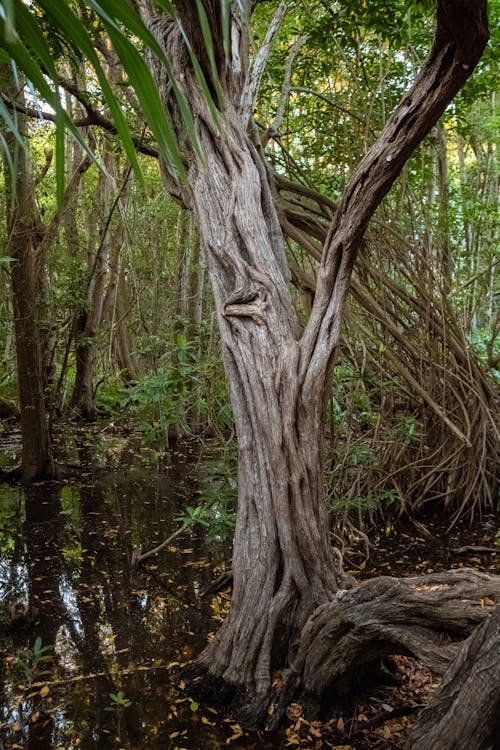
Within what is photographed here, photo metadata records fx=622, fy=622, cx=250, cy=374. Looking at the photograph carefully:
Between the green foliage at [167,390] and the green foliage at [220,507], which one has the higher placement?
the green foliage at [167,390]

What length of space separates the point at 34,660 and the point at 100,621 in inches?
18.7

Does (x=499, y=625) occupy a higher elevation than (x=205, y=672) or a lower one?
higher

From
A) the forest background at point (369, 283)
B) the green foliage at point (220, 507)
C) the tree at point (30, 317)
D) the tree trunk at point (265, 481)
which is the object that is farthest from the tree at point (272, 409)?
the tree at point (30, 317)

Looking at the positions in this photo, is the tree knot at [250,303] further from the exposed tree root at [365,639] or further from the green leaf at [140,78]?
the green leaf at [140,78]

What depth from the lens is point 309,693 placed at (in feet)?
7.32

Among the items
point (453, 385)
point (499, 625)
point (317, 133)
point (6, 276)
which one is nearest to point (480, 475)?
point (453, 385)

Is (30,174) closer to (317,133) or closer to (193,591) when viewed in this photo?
(317,133)

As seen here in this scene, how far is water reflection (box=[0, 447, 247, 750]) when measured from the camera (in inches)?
88.2

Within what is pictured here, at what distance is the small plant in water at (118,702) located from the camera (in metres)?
2.33

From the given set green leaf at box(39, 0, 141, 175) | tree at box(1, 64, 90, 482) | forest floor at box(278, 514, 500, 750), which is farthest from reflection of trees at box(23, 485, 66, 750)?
green leaf at box(39, 0, 141, 175)

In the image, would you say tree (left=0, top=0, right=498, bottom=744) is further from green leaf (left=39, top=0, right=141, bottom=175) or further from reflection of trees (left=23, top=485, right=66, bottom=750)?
green leaf (left=39, top=0, right=141, bottom=175)

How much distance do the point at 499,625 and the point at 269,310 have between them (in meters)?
1.38

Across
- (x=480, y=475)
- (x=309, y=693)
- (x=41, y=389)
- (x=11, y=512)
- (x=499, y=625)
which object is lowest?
(x=309, y=693)

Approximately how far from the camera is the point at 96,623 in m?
3.00
